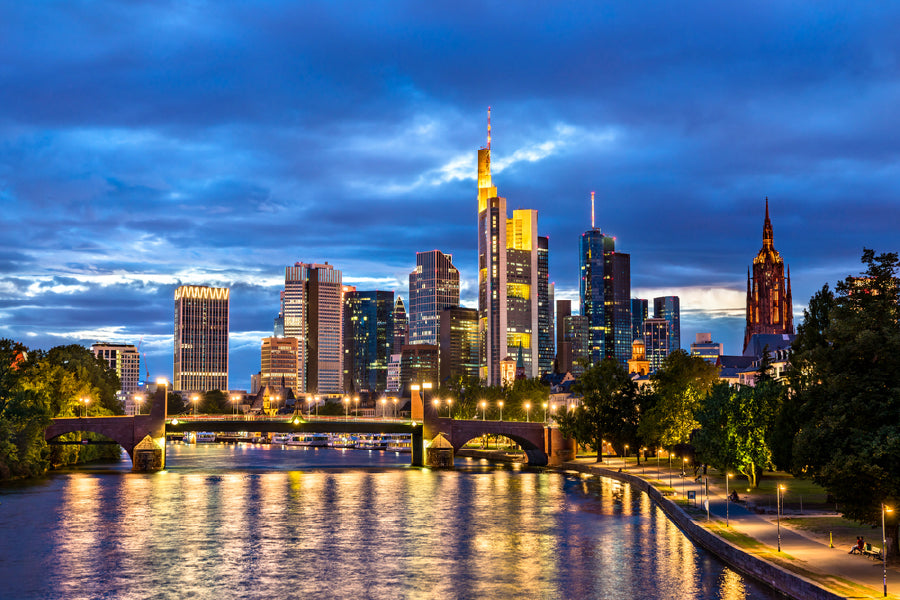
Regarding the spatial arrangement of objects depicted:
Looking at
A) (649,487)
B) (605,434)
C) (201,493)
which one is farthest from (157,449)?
(649,487)

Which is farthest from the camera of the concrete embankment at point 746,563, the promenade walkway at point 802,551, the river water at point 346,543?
the river water at point 346,543

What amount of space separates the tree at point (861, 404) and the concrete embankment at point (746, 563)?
5450 millimetres

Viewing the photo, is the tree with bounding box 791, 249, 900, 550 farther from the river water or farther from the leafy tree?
the leafy tree

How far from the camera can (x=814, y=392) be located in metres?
54.6

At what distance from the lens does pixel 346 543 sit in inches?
2950

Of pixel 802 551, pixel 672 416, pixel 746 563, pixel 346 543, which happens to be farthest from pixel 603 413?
pixel 802 551

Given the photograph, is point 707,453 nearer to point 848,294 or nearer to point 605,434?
point 848,294

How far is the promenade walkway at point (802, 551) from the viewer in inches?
1820

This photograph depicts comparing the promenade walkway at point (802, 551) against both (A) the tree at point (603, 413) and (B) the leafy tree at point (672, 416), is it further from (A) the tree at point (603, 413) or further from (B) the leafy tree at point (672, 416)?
(A) the tree at point (603, 413)

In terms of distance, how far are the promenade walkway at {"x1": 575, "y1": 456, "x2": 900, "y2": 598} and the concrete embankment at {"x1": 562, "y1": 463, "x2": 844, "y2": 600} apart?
510 millimetres

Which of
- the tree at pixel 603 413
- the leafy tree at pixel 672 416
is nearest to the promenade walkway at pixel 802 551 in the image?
the leafy tree at pixel 672 416

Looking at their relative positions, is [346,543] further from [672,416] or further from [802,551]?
[672,416]

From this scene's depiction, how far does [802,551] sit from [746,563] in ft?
10.5

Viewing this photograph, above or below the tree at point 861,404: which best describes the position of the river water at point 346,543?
below
